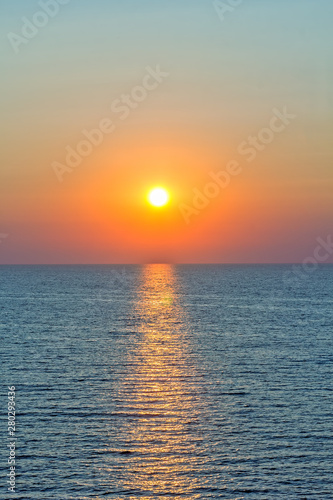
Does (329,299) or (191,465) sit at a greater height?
(329,299)

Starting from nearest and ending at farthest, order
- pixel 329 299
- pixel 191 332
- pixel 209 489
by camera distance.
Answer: pixel 209 489 < pixel 191 332 < pixel 329 299

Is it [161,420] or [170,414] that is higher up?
[170,414]

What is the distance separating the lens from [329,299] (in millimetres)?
192875

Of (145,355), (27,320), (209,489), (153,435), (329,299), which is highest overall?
(329,299)

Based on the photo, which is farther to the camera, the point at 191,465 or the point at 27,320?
the point at 27,320

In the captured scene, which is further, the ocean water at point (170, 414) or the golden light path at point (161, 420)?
the golden light path at point (161, 420)

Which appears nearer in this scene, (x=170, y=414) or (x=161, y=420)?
(x=161, y=420)

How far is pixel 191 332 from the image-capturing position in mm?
109625

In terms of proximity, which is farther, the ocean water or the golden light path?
the golden light path

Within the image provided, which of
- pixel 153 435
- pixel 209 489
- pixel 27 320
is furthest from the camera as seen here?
pixel 27 320

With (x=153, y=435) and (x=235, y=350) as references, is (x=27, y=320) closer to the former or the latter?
(x=235, y=350)

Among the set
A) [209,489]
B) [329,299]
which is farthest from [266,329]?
[329,299]

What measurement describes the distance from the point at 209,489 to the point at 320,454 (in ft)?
32.7

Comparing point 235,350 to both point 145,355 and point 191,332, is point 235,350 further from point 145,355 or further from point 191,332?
point 191,332
